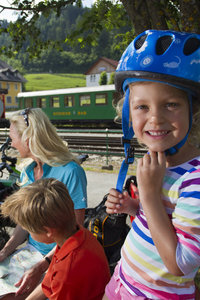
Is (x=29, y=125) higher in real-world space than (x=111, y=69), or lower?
lower

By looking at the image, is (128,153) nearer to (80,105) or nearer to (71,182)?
(71,182)

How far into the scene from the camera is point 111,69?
79750mm

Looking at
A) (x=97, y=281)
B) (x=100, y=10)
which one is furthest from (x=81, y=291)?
(x=100, y=10)

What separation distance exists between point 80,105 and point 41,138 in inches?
797

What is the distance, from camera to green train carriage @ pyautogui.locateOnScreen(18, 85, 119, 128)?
2142 cm

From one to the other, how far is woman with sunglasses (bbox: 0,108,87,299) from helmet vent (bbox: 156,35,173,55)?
1.61m

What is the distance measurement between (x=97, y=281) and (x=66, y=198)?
53cm

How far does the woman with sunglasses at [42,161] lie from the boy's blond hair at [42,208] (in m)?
0.76

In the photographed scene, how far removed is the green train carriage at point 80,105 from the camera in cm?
2142

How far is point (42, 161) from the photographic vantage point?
284cm

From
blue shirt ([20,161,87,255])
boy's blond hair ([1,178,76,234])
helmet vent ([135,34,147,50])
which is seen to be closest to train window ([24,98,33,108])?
blue shirt ([20,161,87,255])

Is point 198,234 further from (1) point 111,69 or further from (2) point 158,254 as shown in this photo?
(1) point 111,69

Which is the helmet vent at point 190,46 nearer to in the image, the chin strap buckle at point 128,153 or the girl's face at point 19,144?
the chin strap buckle at point 128,153

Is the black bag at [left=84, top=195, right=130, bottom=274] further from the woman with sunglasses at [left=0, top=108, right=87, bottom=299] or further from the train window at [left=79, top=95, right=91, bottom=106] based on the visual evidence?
the train window at [left=79, top=95, right=91, bottom=106]
